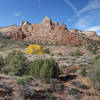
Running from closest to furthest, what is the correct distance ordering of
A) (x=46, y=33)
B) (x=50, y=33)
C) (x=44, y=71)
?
1. (x=44, y=71)
2. (x=50, y=33)
3. (x=46, y=33)

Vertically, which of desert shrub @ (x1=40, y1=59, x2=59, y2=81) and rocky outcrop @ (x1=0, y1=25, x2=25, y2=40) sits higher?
rocky outcrop @ (x1=0, y1=25, x2=25, y2=40)

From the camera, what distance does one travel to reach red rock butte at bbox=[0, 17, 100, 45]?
45.5m

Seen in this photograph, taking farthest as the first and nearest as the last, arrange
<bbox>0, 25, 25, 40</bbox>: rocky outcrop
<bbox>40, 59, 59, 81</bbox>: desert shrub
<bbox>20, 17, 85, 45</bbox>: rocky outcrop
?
<bbox>0, 25, 25, 40</bbox>: rocky outcrop → <bbox>20, 17, 85, 45</bbox>: rocky outcrop → <bbox>40, 59, 59, 81</bbox>: desert shrub

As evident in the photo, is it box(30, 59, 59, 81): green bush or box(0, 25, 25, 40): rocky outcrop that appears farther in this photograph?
box(0, 25, 25, 40): rocky outcrop

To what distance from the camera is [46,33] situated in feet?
165

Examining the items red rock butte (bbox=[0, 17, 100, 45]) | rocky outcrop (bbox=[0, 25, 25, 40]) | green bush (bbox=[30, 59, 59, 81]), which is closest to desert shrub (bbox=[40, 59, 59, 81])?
green bush (bbox=[30, 59, 59, 81])

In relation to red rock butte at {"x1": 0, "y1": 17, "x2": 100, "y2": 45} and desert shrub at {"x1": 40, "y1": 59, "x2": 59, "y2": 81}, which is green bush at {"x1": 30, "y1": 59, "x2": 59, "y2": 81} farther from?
red rock butte at {"x1": 0, "y1": 17, "x2": 100, "y2": 45}

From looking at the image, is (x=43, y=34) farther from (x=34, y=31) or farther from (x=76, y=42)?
(x=76, y=42)

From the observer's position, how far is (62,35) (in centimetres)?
4694

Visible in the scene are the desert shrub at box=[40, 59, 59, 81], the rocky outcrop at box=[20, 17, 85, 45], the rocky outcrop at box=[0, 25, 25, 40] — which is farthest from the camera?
A: the rocky outcrop at box=[0, 25, 25, 40]

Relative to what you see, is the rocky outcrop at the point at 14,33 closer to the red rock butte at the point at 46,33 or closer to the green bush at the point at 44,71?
the red rock butte at the point at 46,33

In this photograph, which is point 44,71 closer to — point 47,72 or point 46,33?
point 47,72

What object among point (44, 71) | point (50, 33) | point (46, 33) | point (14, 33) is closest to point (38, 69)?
point (44, 71)

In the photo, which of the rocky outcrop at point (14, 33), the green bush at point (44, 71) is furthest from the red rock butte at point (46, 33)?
the green bush at point (44, 71)
